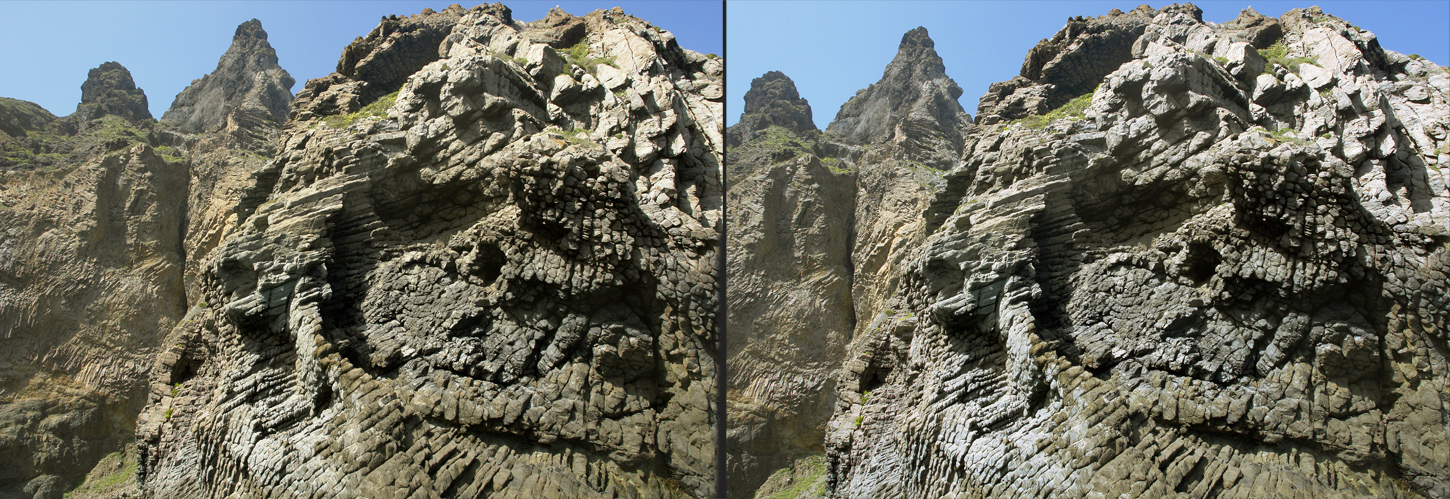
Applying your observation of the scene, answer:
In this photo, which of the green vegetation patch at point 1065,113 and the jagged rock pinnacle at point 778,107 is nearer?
the green vegetation patch at point 1065,113

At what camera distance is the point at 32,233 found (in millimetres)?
10172

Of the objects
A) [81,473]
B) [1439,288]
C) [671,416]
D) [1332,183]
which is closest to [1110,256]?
[1332,183]

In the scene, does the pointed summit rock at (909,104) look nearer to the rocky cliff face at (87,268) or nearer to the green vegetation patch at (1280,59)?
the green vegetation patch at (1280,59)

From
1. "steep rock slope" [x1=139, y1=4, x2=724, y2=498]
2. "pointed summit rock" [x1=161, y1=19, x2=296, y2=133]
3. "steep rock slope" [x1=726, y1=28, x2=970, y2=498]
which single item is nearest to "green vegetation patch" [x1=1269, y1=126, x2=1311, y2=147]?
"steep rock slope" [x1=726, y1=28, x2=970, y2=498]

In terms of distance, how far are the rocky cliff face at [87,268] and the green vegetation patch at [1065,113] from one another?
11.5 metres

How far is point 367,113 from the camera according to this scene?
30.8 ft

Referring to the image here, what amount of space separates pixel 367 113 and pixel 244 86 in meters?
4.62

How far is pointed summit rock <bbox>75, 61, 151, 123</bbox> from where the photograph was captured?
12.9 metres

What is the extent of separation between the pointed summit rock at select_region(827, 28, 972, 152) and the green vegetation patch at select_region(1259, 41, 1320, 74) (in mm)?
4630

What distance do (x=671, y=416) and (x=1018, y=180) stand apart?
5138 millimetres

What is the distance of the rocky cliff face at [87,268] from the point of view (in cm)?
954

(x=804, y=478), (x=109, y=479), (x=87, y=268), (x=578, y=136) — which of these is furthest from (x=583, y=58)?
(x=109, y=479)

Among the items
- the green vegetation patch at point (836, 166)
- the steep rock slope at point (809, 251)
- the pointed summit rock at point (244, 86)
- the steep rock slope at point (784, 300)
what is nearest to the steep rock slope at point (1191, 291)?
the steep rock slope at point (809, 251)

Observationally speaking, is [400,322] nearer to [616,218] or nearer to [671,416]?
[616,218]
